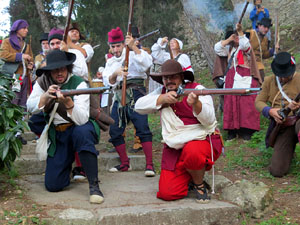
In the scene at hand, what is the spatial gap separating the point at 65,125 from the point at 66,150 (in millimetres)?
301

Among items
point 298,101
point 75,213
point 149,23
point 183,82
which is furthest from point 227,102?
point 149,23

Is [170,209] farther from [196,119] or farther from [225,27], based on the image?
[225,27]

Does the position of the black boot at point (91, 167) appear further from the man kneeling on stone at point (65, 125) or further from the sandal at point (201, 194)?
the sandal at point (201, 194)

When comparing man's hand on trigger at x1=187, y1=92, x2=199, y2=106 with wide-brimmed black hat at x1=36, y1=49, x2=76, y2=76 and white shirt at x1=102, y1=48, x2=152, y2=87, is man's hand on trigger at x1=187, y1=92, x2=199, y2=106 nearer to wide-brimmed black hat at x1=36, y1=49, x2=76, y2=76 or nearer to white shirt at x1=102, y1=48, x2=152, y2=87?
wide-brimmed black hat at x1=36, y1=49, x2=76, y2=76

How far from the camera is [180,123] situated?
422 cm

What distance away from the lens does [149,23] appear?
1628cm

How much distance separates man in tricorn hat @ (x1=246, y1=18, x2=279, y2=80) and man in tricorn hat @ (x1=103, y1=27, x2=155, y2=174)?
266 centimetres

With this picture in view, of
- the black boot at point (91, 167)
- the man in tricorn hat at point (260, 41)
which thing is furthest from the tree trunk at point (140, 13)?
the black boot at point (91, 167)

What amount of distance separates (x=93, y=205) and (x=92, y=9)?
13.6 metres

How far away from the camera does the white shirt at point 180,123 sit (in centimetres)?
403

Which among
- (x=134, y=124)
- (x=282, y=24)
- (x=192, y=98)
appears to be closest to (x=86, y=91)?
(x=192, y=98)

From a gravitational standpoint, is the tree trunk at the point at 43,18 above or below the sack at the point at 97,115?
above

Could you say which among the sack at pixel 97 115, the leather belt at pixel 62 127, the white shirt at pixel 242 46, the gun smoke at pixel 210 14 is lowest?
the leather belt at pixel 62 127

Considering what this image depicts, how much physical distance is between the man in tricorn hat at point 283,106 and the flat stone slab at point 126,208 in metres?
1.44
